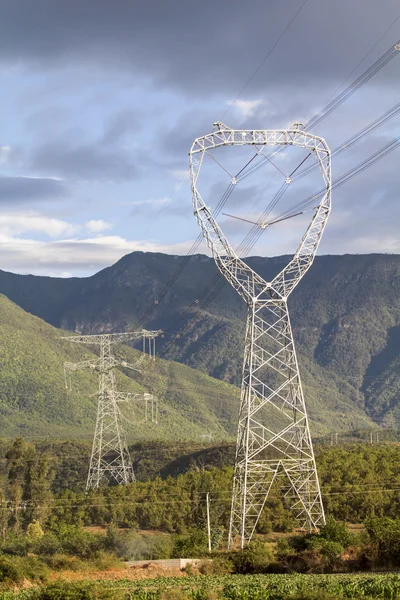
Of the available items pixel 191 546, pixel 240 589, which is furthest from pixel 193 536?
pixel 240 589

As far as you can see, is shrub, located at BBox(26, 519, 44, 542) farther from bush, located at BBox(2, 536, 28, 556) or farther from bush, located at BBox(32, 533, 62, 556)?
bush, located at BBox(32, 533, 62, 556)

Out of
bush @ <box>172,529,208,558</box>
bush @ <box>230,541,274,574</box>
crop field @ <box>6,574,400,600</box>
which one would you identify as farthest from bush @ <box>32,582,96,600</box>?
bush @ <box>172,529,208,558</box>

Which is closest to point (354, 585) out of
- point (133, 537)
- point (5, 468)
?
point (133, 537)

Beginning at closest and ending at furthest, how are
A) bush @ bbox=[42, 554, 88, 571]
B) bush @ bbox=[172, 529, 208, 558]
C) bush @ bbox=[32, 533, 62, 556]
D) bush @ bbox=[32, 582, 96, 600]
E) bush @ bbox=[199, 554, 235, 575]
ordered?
bush @ bbox=[32, 582, 96, 600] < bush @ bbox=[199, 554, 235, 575] < bush @ bbox=[42, 554, 88, 571] < bush @ bbox=[172, 529, 208, 558] < bush @ bbox=[32, 533, 62, 556]

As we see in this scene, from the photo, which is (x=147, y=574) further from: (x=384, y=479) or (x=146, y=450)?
(x=146, y=450)

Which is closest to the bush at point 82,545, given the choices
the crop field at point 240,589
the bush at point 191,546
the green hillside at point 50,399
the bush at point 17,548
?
the bush at point 17,548

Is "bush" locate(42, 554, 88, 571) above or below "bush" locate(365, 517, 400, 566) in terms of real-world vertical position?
below
